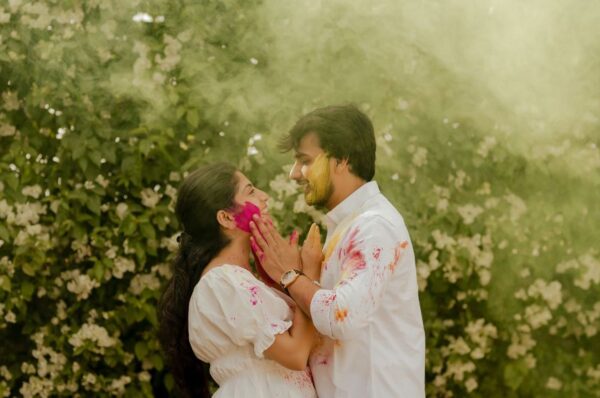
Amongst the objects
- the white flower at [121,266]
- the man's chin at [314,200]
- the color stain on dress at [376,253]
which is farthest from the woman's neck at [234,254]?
the white flower at [121,266]

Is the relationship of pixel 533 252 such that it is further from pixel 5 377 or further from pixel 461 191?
pixel 5 377

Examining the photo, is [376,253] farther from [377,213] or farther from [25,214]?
[25,214]

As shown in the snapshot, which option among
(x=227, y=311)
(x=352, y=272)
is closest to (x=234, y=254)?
(x=227, y=311)

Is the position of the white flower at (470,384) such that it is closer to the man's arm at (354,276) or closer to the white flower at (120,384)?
the white flower at (120,384)

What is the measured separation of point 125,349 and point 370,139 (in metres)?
2.28

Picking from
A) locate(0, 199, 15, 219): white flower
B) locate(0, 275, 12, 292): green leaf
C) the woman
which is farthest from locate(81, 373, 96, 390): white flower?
the woman

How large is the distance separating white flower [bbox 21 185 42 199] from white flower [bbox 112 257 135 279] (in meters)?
0.48

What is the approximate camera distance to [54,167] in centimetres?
474

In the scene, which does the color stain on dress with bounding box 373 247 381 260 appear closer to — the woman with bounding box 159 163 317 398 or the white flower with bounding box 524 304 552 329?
the woman with bounding box 159 163 317 398

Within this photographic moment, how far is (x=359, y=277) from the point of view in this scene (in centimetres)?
277

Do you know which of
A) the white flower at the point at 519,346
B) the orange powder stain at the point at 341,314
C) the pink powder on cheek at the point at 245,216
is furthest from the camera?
the white flower at the point at 519,346

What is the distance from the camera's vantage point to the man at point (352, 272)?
9.11ft

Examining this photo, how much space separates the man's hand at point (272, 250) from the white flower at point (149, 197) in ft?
5.64

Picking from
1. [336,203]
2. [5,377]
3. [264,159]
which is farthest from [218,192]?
[5,377]
